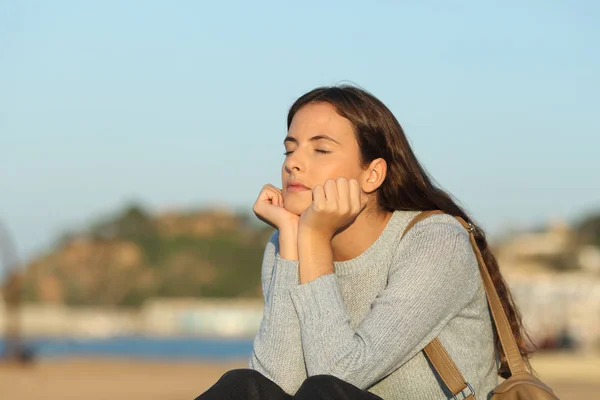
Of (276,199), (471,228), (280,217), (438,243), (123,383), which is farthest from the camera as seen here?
(123,383)

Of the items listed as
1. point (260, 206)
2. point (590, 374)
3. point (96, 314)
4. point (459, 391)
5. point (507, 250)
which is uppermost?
point (260, 206)

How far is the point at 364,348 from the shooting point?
2932 millimetres

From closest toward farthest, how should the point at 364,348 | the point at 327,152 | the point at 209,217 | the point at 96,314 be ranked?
the point at 364,348, the point at 327,152, the point at 96,314, the point at 209,217

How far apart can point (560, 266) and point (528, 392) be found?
8844 centimetres

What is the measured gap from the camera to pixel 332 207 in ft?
10.3

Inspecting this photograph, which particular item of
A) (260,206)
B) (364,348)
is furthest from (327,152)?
(364,348)

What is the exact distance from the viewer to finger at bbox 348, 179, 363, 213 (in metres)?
3.19

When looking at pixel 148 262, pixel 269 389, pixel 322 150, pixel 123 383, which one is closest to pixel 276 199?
pixel 322 150

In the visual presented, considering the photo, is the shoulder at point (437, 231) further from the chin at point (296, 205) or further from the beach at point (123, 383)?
the beach at point (123, 383)

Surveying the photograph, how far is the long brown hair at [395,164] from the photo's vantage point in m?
3.30

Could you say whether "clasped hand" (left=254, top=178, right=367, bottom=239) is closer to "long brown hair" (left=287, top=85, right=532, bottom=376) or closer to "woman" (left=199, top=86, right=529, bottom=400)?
"woman" (left=199, top=86, right=529, bottom=400)

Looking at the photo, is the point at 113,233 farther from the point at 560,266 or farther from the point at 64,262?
the point at 560,266

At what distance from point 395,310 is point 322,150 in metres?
0.62

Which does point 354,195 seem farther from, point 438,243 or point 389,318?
point 389,318
